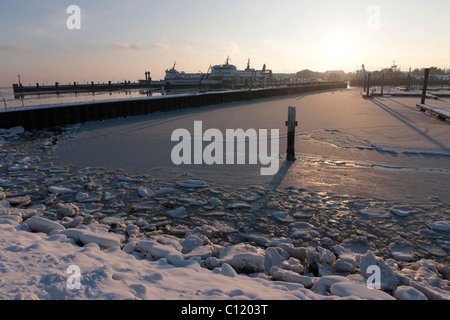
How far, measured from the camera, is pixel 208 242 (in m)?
3.98

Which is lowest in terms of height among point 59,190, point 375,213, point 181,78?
point 375,213

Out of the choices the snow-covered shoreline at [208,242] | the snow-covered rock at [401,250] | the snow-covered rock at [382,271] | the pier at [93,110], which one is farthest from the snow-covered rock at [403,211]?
the pier at [93,110]

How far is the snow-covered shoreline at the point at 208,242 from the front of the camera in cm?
283

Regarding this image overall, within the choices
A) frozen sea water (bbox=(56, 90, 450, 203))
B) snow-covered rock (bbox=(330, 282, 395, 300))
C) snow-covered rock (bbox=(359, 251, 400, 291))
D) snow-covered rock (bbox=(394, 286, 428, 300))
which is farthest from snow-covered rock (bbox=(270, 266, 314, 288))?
frozen sea water (bbox=(56, 90, 450, 203))

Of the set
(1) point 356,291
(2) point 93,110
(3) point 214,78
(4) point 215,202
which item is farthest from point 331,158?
(3) point 214,78

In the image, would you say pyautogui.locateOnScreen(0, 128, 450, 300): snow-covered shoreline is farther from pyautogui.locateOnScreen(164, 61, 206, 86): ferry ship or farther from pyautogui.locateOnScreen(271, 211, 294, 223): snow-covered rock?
pyautogui.locateOnScreen(164, 61, 206, 86): ferry ship

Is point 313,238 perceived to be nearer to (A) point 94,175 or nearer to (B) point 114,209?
(B) point 114,209

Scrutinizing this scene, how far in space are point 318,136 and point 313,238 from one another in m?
7.47

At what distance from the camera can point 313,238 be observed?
4125 millimetres

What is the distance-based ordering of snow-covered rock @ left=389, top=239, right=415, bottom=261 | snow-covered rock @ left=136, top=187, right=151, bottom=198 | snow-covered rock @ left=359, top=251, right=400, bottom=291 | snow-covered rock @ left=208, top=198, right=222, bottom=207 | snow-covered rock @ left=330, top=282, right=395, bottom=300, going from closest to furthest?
snow-covered rock @ left=330, top=282, right=395, bottom=300 < snow-covered rock @ left=359, top=251, right=400, bottom=291 < snow-covered rock @ left=389, top=239, right=415, bottom=261 < snow-covered rock @ left=208, top=198, right=222, bottom=207 < snow-covered rock @ left=136, top=187, right=151, bottom=198

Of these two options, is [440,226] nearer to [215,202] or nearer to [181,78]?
[215,202]

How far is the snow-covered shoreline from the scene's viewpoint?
2.83 m

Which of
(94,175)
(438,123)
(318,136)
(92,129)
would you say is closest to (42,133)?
(92,129)

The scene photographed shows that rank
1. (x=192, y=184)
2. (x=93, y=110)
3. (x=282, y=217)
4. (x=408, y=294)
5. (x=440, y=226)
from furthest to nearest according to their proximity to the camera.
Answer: (x=93, y=110) < (x=192, y=184) < (x=282, y=217) < (x=440, y=226) < (x=408, y=294)
